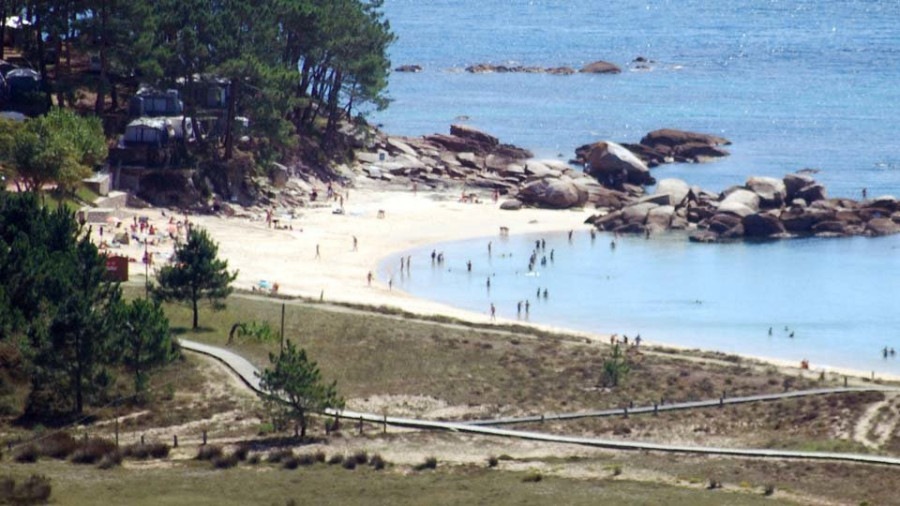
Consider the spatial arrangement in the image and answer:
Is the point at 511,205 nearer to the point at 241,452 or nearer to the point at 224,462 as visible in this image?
the point at 241,452

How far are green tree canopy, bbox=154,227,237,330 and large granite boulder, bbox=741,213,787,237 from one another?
4793 cm

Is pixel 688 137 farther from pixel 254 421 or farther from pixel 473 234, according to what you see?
pixel 254 421

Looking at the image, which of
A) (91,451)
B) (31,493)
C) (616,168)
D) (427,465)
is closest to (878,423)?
(427,465)

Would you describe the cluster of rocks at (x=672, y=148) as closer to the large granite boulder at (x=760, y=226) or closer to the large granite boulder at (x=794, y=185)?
the large granite boulder at (x=794, y=185)

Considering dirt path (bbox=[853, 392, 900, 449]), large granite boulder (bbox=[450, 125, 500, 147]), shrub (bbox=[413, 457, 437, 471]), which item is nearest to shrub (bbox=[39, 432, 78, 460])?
shrub (bbox=[413, 457, 437, 471])

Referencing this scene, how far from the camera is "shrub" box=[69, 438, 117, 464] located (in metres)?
52.3

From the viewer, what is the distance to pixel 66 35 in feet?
341

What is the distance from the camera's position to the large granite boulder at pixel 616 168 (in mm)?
125375

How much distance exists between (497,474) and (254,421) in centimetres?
1073

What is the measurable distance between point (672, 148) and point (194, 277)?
79656 mm

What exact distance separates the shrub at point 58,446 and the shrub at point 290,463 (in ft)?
22.1

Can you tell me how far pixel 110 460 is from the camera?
2050 inches

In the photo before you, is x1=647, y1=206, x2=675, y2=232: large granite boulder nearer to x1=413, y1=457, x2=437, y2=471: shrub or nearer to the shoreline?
the shoreline

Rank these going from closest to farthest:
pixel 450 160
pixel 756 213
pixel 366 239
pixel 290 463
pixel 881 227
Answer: pixel 290 463 < pixel 366 239 < pixel 756 213 < pixel 881 227 < pixel 450 160
